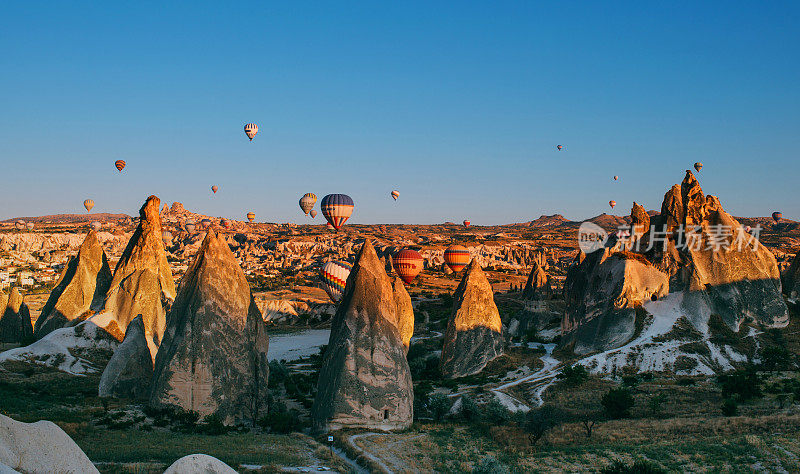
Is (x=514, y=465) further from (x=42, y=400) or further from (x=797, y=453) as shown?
(x=42, y=400)

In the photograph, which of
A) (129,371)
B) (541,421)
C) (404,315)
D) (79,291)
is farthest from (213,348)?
(79,291)

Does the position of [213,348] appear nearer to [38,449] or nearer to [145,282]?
[38,449]

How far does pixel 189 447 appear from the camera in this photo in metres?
19.2

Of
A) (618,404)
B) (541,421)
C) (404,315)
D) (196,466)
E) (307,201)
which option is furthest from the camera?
(307,201)

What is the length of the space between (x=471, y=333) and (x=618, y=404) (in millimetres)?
12473

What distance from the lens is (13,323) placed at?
157 ft

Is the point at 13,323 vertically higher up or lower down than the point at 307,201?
lower down

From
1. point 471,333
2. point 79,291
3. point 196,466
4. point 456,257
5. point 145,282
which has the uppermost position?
point 456,257

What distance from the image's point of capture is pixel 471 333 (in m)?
38.6

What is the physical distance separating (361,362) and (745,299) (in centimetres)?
2783

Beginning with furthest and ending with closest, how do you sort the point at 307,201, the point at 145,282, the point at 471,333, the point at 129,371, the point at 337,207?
the point at 307,201, the point at 337,207, the point at 145,282, the point at 471,333, the point at 129,371


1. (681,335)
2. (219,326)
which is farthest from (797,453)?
(219,326)

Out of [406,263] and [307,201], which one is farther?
[307,201]

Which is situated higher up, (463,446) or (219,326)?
(219,326)
